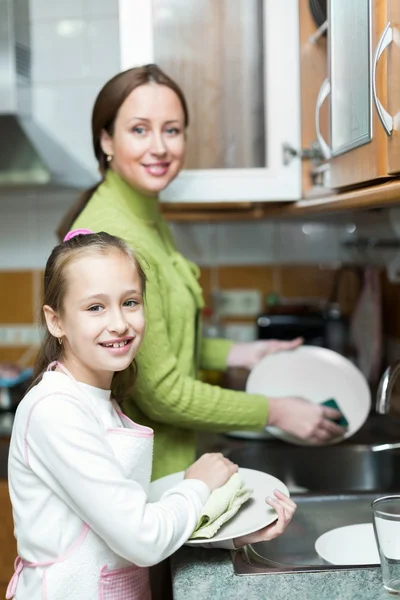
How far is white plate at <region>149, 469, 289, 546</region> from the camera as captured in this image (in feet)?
3.24

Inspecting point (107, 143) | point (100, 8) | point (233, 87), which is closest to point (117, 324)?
point (107, 143)

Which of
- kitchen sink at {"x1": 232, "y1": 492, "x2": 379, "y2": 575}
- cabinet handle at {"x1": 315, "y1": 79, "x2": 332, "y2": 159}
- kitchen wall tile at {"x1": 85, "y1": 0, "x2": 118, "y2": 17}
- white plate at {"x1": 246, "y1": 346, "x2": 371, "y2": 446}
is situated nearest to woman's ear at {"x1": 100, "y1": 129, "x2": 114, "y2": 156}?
cabinet handle at {"x1": 315, "y1": 79, "x2": 332, "y2": 159}

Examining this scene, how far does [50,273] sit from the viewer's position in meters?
0.98

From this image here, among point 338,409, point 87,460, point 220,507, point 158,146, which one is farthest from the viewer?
point 338,409

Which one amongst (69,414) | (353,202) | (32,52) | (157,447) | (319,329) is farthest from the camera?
(32,52)

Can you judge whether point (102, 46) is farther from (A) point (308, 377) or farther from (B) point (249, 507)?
(B) point (249, 507)

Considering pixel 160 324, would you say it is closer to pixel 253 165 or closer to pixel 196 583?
pixel 196 583

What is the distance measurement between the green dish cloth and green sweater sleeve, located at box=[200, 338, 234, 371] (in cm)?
63

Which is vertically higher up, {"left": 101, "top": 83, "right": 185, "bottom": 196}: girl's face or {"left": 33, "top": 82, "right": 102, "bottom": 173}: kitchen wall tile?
{"left": 33, "top": 82, "right": 102, "bottom": 173}: kitchen wall tile

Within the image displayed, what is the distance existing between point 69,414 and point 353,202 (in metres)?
0.51

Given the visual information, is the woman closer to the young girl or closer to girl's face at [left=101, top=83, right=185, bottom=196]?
girl's face at [left=101, top=83, right=185, bottom=196]

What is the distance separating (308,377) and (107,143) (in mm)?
679

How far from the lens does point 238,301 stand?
232 centimetres

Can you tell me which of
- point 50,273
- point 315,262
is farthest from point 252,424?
point 315,262
